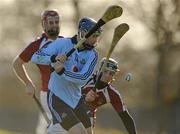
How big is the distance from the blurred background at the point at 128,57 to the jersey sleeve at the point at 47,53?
8.18m

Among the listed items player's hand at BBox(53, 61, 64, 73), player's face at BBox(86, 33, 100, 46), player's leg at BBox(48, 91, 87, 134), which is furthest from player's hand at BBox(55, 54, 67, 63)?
player's leg at BBox(48, 91, 87, 134)

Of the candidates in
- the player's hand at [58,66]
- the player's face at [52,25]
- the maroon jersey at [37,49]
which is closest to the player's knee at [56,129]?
the player's hand at [58,66]

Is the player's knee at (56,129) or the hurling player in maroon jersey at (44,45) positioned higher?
the hurling player in maroon jersey at (44,45)

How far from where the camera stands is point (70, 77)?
12984 millimetres

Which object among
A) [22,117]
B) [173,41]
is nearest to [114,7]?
[173,41]

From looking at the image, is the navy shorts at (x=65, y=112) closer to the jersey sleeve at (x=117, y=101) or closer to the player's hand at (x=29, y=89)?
the jersey sleeve at (x=117, y=101)

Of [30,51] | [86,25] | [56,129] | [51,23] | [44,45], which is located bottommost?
[56,129]

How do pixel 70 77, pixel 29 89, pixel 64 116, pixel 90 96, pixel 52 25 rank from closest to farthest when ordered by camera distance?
pixel 70 77 < pixel 64 116 < pixel 90 96 < pixel 52 25 < pixel 29 89

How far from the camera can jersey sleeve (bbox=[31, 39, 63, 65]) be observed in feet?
43.2

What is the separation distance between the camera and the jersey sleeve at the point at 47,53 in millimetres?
13156

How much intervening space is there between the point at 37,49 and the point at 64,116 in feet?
5.70

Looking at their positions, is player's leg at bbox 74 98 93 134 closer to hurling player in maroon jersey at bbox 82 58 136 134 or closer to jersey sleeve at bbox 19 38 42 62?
hurling player in maroon jersey at bbox 82 58 136 134

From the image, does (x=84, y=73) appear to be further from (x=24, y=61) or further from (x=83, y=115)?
(x=24, y=61)

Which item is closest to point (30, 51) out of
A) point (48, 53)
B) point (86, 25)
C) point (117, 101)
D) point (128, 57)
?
point (117, 101)
